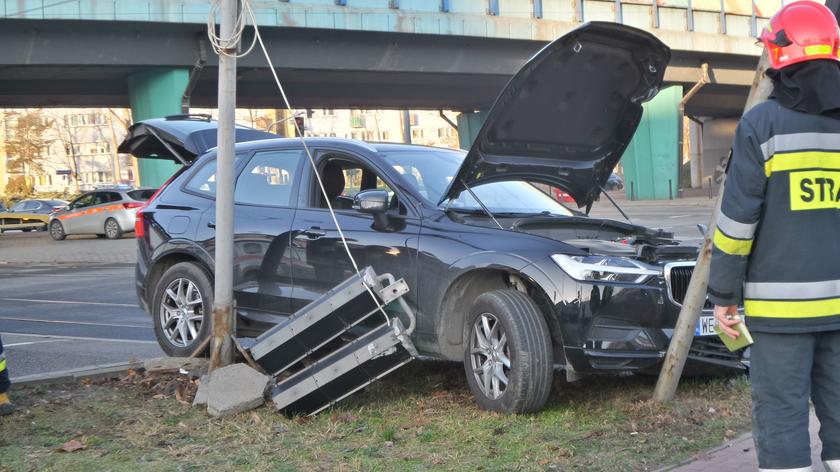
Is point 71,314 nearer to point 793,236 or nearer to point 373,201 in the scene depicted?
point 373,201

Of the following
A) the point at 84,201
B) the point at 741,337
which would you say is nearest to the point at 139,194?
the point at 84,201

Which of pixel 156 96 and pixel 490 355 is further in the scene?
pixel 156 96

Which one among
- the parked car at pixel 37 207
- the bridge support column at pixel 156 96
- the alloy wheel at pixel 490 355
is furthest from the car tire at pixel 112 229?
the alloy wheel at pixel 490 355

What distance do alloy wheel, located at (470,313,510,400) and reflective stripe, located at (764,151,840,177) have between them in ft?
8.64

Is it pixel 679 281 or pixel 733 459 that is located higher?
pixel 679 281

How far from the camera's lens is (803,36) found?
3.48m

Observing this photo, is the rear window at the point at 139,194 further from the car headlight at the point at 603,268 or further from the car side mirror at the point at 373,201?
the car headlight at the point at 603,268

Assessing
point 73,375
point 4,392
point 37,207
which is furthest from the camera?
point 37,207

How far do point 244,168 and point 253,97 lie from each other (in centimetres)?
3543

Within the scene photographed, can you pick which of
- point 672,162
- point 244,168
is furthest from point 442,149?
point 672,162

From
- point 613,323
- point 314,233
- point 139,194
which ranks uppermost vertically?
point 314,233

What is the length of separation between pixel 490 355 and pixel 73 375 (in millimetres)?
3047

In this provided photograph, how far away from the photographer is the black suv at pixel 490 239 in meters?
5.85

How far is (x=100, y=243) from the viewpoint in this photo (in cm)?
2917
